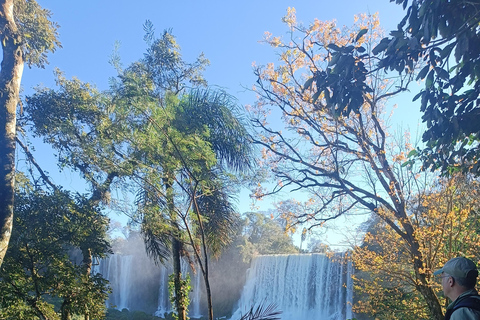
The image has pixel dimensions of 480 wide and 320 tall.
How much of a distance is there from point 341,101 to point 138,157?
2572 mm

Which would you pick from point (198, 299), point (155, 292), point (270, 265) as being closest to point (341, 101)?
point (270, 265)

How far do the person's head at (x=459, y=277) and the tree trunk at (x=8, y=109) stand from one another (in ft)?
14.5

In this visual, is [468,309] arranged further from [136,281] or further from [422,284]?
[136,281]

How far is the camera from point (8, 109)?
481 cm

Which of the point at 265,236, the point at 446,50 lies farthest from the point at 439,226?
the point at 265,236

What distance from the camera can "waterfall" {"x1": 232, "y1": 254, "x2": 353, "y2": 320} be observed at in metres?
18.0

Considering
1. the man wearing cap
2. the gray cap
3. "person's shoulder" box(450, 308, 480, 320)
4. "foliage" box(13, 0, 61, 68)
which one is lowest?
"person's shoulder" box(450, 308, 480, 320)

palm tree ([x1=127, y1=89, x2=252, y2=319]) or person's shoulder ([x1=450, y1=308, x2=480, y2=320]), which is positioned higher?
palm tree ([x1=127, y1=89, x2=252, y2=319])

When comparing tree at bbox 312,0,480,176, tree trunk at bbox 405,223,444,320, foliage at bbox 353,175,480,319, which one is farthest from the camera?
foliage at bbox 353,175,480,319

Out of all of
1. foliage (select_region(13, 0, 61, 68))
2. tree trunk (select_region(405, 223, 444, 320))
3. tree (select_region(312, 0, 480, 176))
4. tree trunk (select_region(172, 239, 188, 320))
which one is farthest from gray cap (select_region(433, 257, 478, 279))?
foliage (select_region(13, 0, 61, 68))

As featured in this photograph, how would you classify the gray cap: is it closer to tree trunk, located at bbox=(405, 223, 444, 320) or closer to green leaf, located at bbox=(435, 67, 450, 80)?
green leaf, located at bbox=(435, 67, 450, 80)

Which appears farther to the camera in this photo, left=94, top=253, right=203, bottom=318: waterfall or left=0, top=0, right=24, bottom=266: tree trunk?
left=94, top=253, right=203, bottom=318: waterfall

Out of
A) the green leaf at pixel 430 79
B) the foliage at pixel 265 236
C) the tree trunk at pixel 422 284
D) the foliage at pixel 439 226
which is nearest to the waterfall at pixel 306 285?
the foliage at pixel 265 236

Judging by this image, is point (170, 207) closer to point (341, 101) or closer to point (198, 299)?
point (341, 101)
